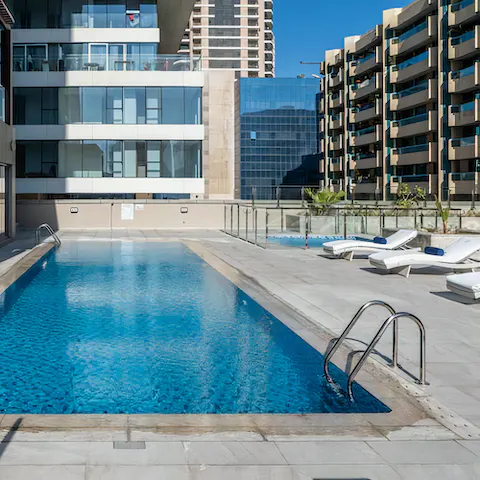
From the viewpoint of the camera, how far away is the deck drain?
523 centimetres

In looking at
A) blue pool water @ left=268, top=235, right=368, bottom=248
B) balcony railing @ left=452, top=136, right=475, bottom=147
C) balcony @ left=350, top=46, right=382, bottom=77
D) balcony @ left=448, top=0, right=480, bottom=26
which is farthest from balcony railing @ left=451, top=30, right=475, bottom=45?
blue pool water @ left=268, top=235, right=368, bottom=248

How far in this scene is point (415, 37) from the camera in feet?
190

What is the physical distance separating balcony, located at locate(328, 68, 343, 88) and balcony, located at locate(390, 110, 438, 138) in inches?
535

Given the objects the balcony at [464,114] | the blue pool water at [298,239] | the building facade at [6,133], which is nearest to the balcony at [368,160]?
the balcony at [464,114]

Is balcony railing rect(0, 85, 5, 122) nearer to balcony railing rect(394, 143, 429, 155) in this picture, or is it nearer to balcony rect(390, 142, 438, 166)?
balcony rect(390, 142, 438, 166)

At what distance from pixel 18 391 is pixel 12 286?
837 centimetres

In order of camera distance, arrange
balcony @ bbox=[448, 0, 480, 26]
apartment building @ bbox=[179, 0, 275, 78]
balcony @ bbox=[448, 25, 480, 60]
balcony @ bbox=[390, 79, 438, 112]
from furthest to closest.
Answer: apartment building @ bbox=[179, 0, 275, 78]
balcony @ bbox=[390, 79, 438, 112]
balcony @ bbox=[448, 0, 480, 26]
balcony @ bbox=[448, 25, 480, 60]

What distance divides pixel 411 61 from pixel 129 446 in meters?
58.8

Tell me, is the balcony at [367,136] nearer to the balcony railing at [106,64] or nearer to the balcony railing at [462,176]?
the balcony railing at [462,176]

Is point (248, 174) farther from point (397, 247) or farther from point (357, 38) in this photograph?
point (397, 247)

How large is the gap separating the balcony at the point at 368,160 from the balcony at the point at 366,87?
6095mm

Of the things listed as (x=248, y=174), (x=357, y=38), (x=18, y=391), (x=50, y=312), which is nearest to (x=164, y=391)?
(x=18, y=391)

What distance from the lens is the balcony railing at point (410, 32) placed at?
56775mm

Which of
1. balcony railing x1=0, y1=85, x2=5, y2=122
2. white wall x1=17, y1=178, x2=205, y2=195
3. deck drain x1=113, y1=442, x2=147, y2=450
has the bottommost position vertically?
deck drain x1=113, y1=442, x2=147, y2=450
